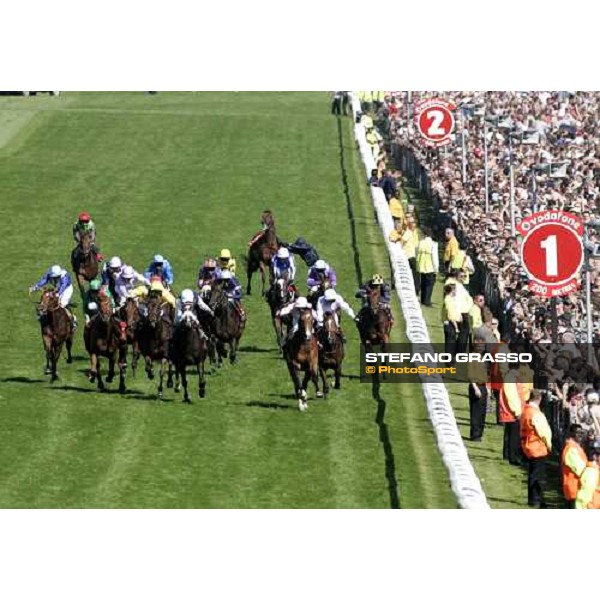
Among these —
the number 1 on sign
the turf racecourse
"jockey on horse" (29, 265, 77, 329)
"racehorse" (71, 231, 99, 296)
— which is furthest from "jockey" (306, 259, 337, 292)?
"racehorse" (71, 231, 99, 296)

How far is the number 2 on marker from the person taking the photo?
4822 cm

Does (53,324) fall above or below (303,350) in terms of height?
above

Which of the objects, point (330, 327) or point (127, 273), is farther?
point (127, 273)

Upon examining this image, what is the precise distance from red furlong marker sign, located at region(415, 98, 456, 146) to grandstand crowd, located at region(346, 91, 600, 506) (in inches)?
11.7

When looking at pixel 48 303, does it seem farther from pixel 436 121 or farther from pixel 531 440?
pixel 436 121

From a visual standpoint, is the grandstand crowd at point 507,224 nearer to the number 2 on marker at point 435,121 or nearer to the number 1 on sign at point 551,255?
the number 2 on marker at point 435,121

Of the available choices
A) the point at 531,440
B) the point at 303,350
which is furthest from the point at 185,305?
the point at 531,440

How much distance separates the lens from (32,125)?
5900 centimetres

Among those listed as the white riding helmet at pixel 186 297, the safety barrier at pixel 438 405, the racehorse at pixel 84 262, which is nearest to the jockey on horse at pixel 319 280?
the safety barrier at pixel 438 405

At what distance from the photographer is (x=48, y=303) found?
30641mm

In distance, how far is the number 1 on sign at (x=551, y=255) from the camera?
27375mm

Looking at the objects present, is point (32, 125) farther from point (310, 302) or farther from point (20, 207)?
point (310, 302)

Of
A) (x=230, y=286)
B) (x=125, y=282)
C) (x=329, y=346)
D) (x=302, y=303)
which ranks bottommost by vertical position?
(x=329, y=346)

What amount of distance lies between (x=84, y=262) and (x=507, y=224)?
31.7ft
